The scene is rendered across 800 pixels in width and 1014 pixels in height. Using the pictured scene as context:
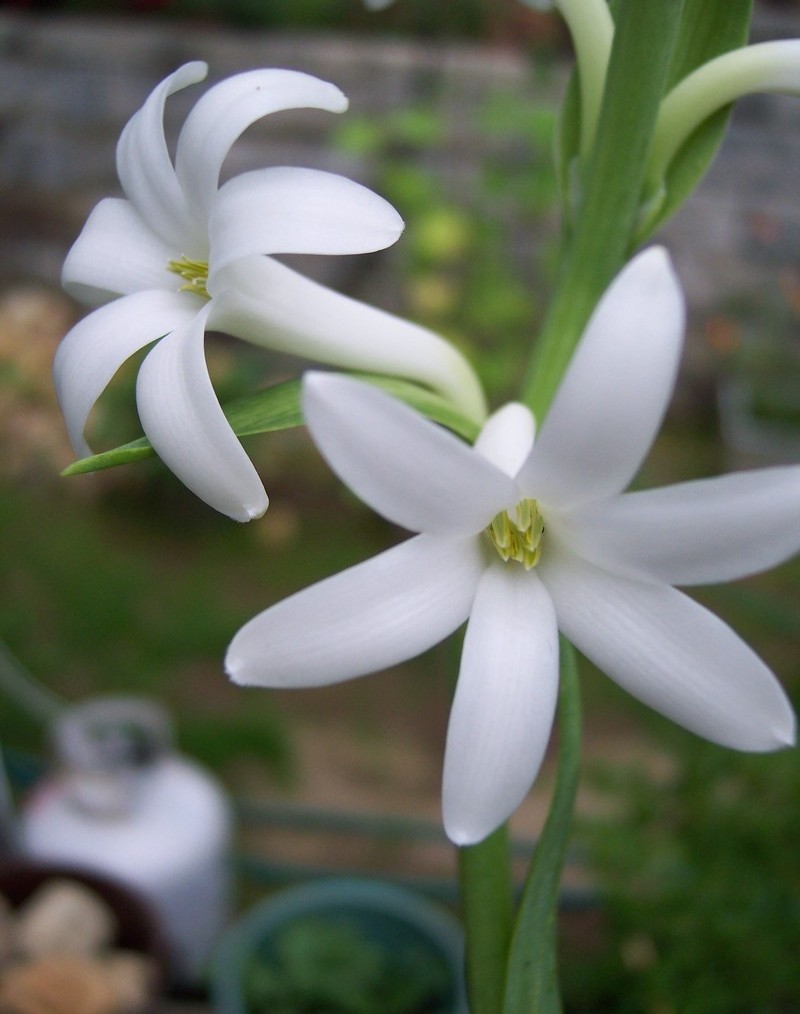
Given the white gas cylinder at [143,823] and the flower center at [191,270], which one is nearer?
the flower center at [191,270]

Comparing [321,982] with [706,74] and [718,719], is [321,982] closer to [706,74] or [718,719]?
[718,719]

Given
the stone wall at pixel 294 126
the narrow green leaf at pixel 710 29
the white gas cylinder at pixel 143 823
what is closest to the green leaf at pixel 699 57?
the narrow green leaf at pixel 710 29

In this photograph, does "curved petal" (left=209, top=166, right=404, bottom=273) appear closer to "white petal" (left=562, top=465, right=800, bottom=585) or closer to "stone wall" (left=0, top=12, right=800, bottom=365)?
"white petal" (left=562, top=465, right=800, bottom=585)

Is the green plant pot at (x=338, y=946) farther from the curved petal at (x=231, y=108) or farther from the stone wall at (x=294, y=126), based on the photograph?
the stone wall at (x=294, y=126)

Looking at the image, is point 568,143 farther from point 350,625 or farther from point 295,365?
point 295,365

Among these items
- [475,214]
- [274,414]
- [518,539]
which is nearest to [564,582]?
[518,539]

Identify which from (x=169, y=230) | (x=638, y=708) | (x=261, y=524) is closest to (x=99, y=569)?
(x=261, y=524)

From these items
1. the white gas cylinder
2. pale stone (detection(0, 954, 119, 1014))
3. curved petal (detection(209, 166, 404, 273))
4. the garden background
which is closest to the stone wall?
the garden background
